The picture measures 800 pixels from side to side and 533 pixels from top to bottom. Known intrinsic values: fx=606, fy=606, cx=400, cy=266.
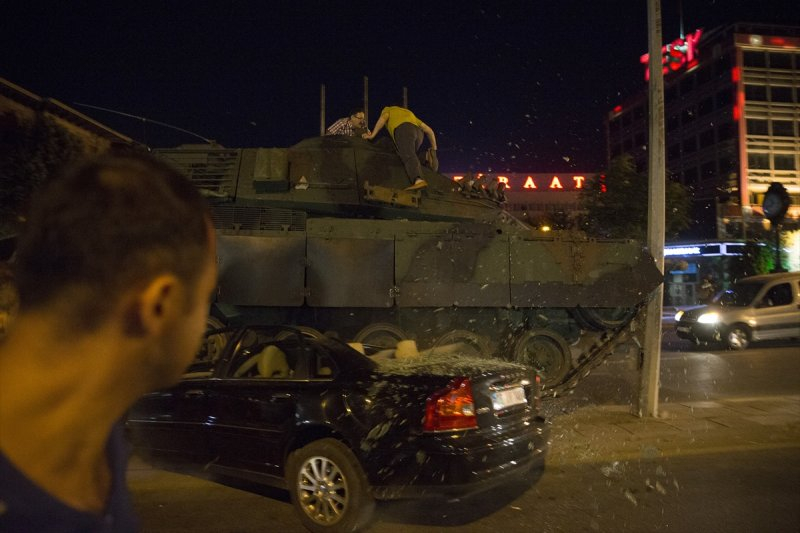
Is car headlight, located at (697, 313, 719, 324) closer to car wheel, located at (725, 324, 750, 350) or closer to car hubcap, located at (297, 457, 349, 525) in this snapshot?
car wheel, located at (725, 324, 750, 350)

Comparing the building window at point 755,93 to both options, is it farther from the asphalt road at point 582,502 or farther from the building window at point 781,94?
the asphalt road at point 582,502

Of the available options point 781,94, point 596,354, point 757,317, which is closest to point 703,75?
point 781,94

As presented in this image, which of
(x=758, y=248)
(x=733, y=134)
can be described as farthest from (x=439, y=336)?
(x=733, y=134)

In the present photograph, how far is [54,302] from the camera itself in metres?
0.98

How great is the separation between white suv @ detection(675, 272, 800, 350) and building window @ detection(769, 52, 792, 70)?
117 feet

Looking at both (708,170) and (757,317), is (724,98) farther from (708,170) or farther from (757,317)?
(757,317)

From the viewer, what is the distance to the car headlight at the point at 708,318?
14745 millimetres

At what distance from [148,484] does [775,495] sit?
5267 millimetres

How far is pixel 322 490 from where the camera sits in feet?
14.1

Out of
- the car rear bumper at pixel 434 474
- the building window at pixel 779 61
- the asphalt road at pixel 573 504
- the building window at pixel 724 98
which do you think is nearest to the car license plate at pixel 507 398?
the car rear bumper at pixel 434 474

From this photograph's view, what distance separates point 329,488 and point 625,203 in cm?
2079

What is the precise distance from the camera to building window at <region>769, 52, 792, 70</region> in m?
42.9

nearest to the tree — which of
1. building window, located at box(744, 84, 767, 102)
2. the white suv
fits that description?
the white suv

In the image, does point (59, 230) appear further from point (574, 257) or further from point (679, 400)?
point (679, 400)
